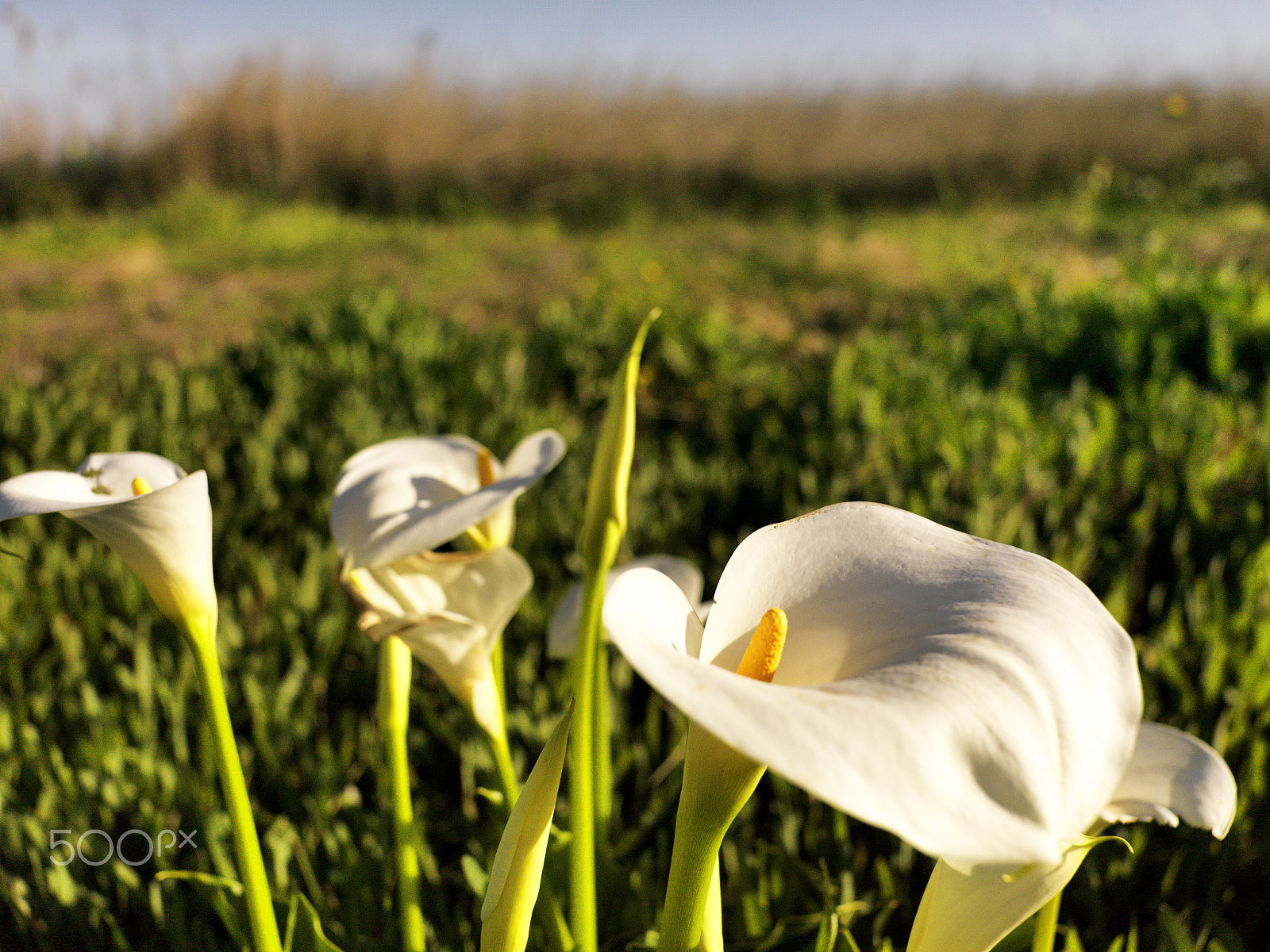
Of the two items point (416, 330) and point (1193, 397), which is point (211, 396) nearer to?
point (416, 330)

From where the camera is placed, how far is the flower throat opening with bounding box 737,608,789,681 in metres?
0.45

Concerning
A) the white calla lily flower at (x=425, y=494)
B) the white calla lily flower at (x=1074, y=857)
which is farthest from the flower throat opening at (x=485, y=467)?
the white calla lily flower at (x=1074, y=857)

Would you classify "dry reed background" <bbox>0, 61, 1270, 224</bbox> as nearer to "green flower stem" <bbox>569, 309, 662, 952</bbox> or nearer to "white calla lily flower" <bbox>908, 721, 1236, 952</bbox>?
"white calla lily flower" <bbox>908, 721, 1236, 952</bbox>

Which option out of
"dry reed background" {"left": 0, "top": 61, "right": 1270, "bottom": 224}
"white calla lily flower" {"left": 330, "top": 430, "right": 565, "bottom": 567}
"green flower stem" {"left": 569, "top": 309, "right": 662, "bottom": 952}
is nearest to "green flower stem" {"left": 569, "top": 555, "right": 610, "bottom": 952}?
"green flower stem" {"left": 569, "top": 309, "right": 662, "bottom": 952}

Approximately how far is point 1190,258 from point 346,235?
471cm

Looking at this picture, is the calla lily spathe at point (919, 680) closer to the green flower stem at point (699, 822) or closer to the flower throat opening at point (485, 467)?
the green flower stem at point (699, 822)

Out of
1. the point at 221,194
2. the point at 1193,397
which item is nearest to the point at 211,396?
the point at 1193,397

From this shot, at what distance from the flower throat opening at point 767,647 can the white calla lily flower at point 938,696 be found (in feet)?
0.09

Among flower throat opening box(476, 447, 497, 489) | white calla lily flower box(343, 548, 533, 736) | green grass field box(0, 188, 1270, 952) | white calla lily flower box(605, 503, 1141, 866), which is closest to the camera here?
white calla lily flower box(605, 503, 1141, 866)

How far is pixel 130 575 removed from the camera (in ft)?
5.19

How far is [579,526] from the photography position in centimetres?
176

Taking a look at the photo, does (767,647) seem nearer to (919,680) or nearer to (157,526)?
(919,680)

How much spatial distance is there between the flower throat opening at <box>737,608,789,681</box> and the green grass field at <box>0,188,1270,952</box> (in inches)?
12.6

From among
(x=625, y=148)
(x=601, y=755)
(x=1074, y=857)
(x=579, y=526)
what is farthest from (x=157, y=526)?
(x=625, y=148)
